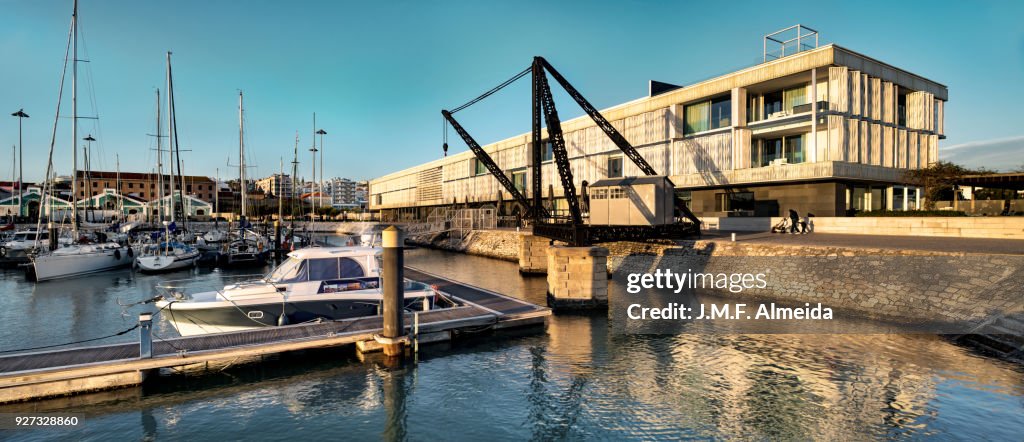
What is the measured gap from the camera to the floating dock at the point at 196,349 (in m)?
11.3

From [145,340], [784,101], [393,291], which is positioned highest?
[784,101]

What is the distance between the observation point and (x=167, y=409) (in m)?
11.4

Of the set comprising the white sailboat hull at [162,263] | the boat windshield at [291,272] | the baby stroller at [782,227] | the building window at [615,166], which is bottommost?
the white sailboat hull at [162,263]

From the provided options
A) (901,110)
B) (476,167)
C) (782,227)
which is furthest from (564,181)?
(476,167)

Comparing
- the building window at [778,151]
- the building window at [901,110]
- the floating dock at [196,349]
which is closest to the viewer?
the floating dock at [196,349]

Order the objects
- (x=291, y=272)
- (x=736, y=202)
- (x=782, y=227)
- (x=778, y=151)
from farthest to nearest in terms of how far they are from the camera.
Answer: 1. (x=736, y=202)
2. (x=778, y=151)
3. (x=782, y=227)
4. (x=291, y=272)

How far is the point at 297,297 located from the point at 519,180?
62289mm

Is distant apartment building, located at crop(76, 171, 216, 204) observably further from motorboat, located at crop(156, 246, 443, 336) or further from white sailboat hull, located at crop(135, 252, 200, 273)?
motorboat, located at crop(156, 246, 443, 336)

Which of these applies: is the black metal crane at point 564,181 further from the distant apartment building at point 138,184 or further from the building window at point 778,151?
the distant apartment building at point 138,184

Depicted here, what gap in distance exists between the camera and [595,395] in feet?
40.3

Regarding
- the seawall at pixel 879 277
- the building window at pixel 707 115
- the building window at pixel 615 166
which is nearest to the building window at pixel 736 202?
the building window at pixel 707 115

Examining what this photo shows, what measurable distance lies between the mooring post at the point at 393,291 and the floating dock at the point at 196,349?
2.06 feet

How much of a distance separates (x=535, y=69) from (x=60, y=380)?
3109cm

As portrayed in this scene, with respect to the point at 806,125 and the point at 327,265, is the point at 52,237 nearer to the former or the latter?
the point at 327,265
